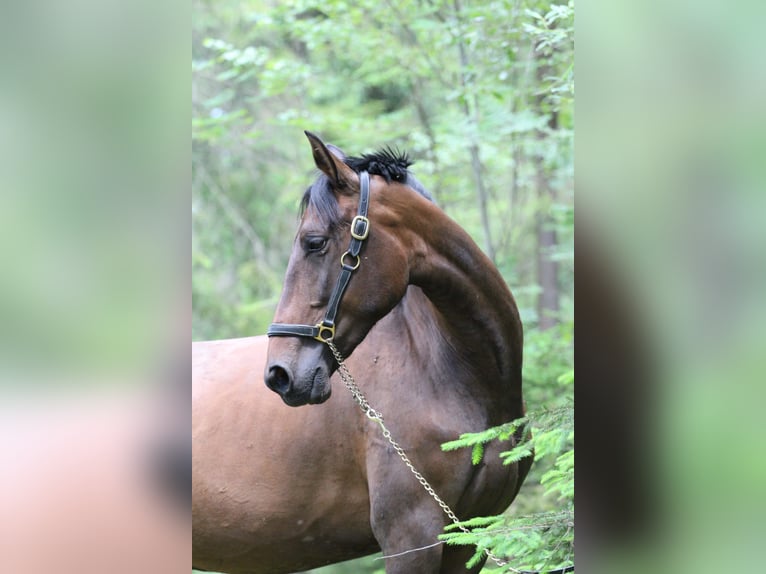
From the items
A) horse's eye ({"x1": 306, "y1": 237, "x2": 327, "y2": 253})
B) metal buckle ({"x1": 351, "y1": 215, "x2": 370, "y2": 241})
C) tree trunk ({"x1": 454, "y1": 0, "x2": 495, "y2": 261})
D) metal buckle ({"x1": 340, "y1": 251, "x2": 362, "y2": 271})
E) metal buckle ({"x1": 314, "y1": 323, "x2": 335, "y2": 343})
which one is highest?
tree trunk ({"x1": 454, "y1": 0, "x2": 495, "y2": 261})

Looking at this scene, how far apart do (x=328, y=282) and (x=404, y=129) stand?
5671 mm

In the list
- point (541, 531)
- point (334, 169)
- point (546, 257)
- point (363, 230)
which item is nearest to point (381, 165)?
point (334, 169)

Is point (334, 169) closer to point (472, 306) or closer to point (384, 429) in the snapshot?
point (472, 306)

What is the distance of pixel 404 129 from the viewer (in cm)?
838

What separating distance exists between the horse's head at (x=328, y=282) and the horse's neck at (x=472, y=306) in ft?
0.67

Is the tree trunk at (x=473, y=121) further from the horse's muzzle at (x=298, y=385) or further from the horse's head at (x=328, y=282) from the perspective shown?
the horse's muzzle at (x=298, y=385)

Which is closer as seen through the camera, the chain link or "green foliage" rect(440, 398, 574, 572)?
"green foliage" rect(440, 398, 574, 572)

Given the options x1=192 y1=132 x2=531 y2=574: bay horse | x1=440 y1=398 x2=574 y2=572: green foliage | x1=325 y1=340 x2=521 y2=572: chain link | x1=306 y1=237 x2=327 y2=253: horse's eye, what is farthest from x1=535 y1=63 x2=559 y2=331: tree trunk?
x1=440 y1=398 x2=574 y2=572: green foliage

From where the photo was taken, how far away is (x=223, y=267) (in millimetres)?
10805

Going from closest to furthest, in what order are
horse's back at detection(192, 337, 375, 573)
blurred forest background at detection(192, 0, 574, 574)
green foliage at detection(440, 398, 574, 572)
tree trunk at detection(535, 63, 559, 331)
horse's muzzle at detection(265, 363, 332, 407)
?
green foliage at detection(440, 398, 574, 572), horse's muzzle at detection(265, 363, 332, 407), horse's back at detection(192, 337, 375, 573), blurred forest background at detection(192, 0, 574, 574), tree trunk at detection(535, 63, 559, 331)

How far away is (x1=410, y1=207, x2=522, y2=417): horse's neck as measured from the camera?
325cm

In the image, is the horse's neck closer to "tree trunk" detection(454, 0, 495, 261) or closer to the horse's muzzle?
the horse's muzzle

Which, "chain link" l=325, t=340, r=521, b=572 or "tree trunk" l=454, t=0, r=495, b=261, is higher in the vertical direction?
"tree trunk" l=454, t=0, r=495, b=261
